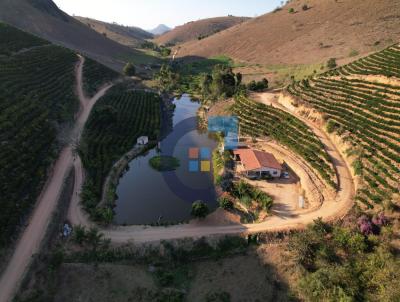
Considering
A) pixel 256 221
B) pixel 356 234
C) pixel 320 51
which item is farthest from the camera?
pixel 320 51

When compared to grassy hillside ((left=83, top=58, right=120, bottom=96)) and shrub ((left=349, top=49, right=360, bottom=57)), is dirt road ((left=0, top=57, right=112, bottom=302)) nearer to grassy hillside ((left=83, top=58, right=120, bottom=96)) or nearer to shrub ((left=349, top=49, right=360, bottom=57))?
grassy hillside ((left=83, top=58, right=120, bottom=96))

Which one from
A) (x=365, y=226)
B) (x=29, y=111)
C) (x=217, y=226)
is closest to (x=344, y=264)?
(x=365, y=226)

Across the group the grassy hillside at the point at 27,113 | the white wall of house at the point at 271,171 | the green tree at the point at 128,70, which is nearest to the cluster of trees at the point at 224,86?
the green tree at the point at 128,70

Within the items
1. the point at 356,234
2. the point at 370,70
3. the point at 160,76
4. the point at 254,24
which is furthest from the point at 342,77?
the point at 254,24

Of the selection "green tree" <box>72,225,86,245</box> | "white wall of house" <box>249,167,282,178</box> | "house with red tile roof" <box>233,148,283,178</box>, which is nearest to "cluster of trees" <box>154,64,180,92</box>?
"house with red tile roof" <box>233,148,283,178</box>

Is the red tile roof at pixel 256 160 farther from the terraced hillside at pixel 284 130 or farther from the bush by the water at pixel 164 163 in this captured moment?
the bush by the water at pixel 164 163

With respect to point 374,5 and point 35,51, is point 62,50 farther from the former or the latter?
point 374,5
